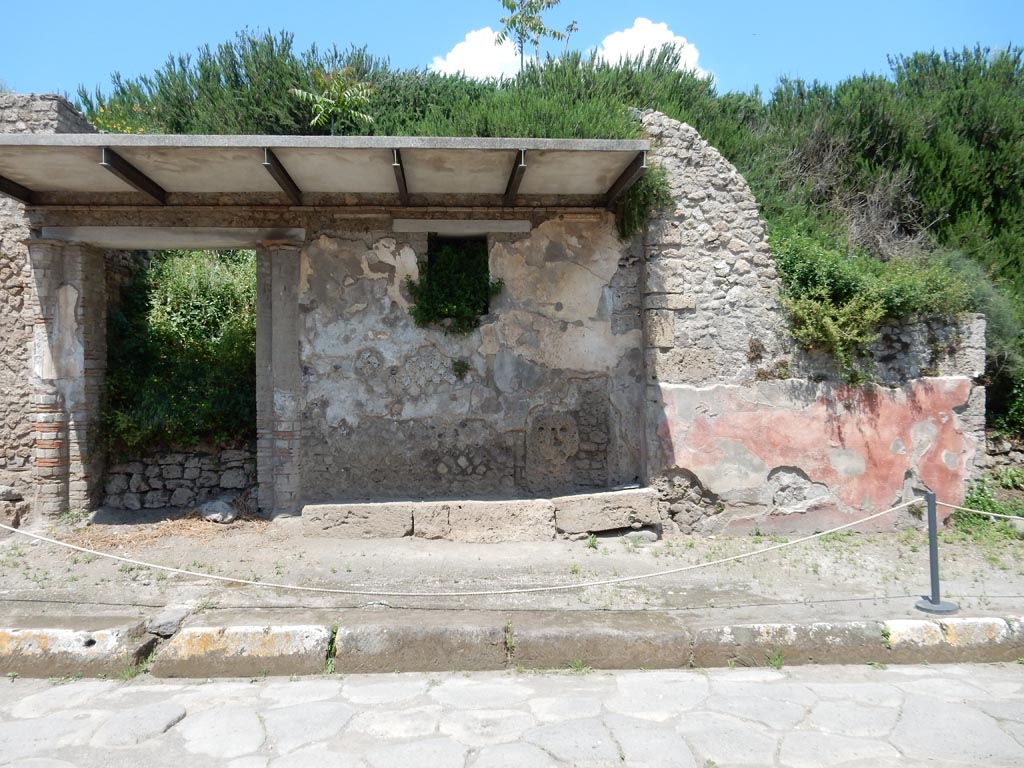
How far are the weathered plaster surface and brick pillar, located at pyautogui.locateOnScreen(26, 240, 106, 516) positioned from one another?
17.4ft

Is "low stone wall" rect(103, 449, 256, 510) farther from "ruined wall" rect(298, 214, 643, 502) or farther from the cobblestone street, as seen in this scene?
the cobblestone street

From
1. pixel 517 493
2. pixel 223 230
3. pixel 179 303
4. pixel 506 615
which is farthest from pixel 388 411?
pixel 179 303

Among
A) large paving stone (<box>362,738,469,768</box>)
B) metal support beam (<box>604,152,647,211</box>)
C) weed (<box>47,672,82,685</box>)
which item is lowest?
large paving stone (<box>362,738,469,768</box>)

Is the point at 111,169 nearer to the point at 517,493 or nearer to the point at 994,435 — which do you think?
the point at 517,493

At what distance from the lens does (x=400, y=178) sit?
5914mm

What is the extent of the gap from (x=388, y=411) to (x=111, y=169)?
2969mm

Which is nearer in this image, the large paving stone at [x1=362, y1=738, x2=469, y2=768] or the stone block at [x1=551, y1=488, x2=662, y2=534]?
the large paving stone at [x1=362, y1=738, x2=469, y2=768]

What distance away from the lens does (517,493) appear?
6.66 metres

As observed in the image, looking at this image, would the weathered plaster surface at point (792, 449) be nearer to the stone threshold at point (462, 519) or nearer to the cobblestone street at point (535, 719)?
the stone threshold at point (462, 519)

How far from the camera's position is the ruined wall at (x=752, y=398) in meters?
6.20

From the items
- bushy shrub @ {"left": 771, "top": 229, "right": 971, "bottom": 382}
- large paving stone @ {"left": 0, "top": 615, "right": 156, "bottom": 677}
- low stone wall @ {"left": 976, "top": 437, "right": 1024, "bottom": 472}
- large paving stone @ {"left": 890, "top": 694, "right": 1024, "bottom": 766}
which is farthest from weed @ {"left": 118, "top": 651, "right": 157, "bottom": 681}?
low stone wall @ {"left": 976, "top": 437, "right": 1024, "bottom": 472}

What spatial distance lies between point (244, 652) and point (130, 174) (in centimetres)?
410

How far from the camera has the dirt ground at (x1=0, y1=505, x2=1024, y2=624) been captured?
446cm

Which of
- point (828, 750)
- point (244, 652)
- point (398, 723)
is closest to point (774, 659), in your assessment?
point (828, 750)
